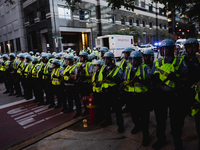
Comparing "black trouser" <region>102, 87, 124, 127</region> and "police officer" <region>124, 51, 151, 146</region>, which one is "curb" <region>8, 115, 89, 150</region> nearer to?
"black trouser" <region>102, 87, 124, 127</region>

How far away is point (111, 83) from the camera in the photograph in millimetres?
4023

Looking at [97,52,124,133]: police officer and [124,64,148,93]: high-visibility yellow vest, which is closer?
[124,64,148,93]: high-visibility yellow vest

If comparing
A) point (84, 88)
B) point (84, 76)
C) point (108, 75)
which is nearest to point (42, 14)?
point (84, 76)

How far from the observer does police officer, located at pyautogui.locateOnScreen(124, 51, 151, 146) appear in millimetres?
3402

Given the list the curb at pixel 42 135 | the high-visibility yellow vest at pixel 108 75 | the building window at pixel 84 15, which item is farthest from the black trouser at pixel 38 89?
the building window at pixel 84 15

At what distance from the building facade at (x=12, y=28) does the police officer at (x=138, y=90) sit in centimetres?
3078

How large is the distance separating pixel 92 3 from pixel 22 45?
52.3ft

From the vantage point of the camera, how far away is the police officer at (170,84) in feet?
9.46

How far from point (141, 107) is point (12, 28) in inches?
1467

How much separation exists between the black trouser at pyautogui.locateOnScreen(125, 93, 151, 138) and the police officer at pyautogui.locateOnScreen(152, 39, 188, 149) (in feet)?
1.07

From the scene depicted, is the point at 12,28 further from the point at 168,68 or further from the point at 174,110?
the point at 174,110

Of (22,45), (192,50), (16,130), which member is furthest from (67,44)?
(192,50)

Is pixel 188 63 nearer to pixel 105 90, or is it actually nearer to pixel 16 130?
pixel 105 90

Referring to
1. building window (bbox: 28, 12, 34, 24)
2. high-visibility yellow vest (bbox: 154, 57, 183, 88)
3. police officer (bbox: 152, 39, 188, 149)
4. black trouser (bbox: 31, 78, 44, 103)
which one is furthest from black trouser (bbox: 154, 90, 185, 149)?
building window (bbox: 28, 12, 34, 24)
